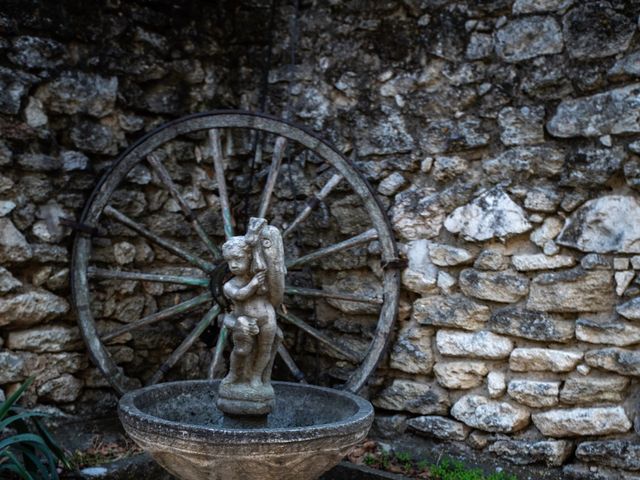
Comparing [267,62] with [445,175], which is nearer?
[445,175]

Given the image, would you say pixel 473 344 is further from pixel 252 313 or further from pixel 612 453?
pixel 252 313

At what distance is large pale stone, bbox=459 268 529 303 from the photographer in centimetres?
363

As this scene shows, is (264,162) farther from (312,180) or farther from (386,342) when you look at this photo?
(386,342)

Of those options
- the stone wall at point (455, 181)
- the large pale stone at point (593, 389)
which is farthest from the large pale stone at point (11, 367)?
the large pale stone at point (593, 389)

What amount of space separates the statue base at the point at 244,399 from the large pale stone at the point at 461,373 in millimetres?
1364

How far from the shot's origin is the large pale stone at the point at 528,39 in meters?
3.61

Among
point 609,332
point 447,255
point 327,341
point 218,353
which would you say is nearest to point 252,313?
point 218,353

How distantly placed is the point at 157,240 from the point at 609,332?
230 centimetres

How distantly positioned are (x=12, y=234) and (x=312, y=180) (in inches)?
66.5

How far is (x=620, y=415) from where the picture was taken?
3.35 m

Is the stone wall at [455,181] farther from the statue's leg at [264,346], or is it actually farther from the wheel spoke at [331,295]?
the statue's leg at [264,346]

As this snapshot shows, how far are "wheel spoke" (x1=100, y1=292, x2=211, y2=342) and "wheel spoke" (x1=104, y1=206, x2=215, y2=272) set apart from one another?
161mm

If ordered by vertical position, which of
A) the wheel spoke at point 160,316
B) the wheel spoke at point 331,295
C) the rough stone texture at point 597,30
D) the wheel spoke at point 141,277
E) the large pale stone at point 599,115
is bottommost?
the wheel spoke at point 160,316

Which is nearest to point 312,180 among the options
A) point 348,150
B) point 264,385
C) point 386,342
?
point 348,150
